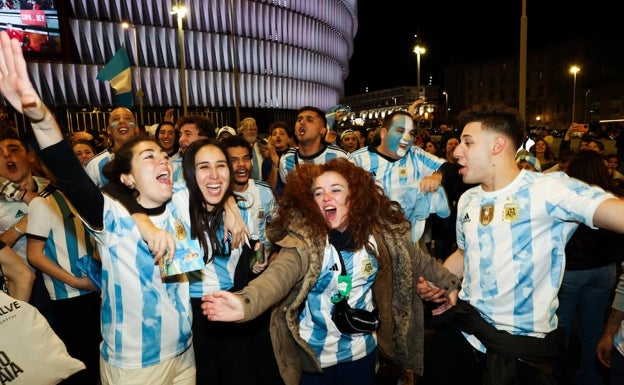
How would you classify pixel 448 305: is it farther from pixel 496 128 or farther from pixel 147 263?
pixel 147 263

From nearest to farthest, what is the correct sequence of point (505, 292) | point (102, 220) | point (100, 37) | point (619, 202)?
1. point (619, 202)
2. point (102, 220)
3. point (505, 292)
4. point (100, 37)

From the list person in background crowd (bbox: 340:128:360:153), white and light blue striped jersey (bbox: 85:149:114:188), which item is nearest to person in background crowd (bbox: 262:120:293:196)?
person in background crowd (bbox: 340:128:360:153)

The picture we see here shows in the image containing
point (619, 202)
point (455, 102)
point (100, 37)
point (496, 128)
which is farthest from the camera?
point (455, 102)

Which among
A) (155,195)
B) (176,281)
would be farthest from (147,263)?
(155,195)

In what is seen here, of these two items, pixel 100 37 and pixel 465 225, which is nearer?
pixel 465 225

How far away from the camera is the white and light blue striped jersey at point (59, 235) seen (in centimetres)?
344

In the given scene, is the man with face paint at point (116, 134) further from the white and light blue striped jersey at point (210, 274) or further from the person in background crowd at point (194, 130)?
the white and light blue striped jersey at point (210, 274)

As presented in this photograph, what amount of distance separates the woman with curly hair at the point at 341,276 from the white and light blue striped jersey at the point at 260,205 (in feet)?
3.76

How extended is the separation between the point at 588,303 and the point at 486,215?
204 cm

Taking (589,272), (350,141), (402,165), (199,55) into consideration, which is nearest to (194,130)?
(402,165)

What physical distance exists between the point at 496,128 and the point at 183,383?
2.62 meters

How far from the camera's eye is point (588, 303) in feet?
13.4

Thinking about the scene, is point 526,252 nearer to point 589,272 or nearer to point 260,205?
point 589,272

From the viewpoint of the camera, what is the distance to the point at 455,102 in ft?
326
